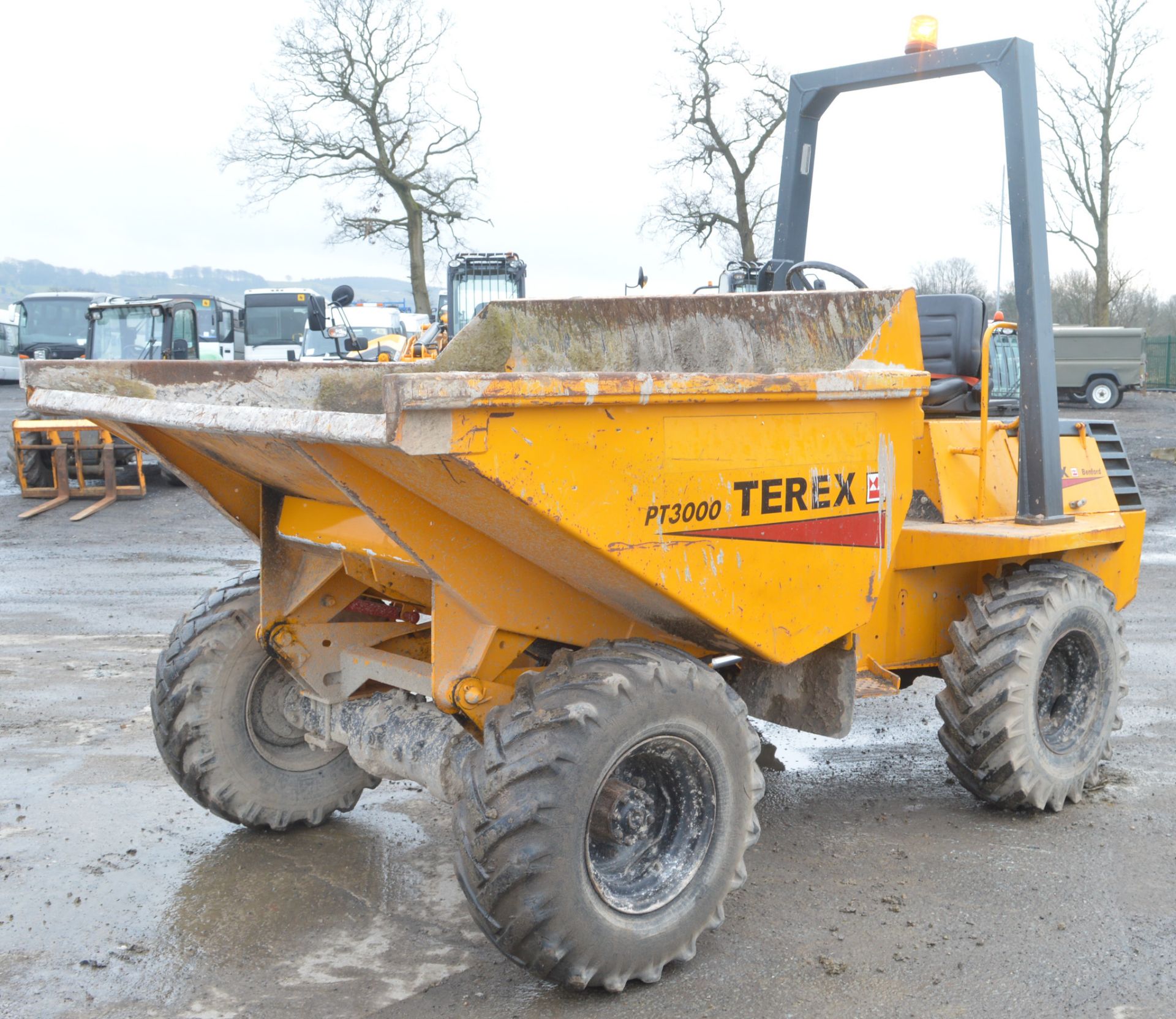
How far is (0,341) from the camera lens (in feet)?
111

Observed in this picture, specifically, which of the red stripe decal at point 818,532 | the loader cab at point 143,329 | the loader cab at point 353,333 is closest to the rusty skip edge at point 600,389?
the red stripe decal at point 818,532

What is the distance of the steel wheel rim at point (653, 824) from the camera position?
304cm

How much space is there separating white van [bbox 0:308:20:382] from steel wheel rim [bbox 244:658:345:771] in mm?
29710

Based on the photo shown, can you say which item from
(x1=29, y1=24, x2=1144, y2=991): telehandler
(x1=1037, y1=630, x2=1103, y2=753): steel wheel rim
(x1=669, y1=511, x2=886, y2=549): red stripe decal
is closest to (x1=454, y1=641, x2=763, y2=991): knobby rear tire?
(x1=29, y1=24, x2=1144, y2=991): telehandler

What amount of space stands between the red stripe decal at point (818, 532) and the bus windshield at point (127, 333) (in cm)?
1334

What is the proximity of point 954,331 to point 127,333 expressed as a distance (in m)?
13.2

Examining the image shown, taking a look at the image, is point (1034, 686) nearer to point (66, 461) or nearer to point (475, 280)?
point (66, 461)

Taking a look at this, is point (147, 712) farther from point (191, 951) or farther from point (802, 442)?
point (802, 442)

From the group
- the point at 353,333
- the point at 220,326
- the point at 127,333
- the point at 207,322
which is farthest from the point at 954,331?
the point at 207,322

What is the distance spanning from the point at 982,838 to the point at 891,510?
1.33 m

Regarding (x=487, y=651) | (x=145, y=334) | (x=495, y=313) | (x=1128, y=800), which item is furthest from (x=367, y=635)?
(x=145, y=334)

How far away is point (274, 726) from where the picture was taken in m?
4.07

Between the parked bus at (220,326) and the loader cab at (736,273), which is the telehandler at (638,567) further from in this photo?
the parked bus at (220,326)

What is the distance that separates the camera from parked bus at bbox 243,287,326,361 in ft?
87.2
